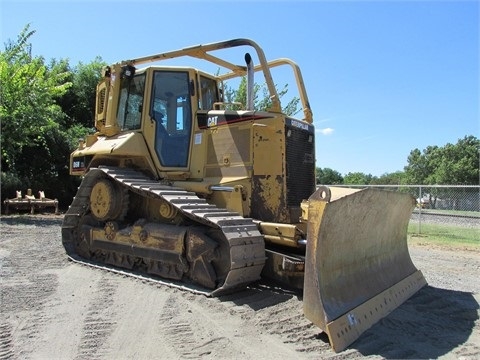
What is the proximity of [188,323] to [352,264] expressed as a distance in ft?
6.32

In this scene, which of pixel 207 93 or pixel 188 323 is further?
pixel 207 93

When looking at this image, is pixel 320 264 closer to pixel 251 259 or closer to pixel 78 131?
pixel 251 259

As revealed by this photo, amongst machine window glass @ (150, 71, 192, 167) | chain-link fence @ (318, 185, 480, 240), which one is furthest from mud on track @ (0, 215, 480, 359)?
chain-link fence @ (318, 185, 480, 240)

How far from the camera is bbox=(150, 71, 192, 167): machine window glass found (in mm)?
7336

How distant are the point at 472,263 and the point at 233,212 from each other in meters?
5.63

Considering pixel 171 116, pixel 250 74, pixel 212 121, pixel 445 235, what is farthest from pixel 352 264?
pixel 445 235

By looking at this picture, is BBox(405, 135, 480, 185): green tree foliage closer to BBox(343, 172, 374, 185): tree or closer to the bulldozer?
BBox(343, 172, 374, 185): tree

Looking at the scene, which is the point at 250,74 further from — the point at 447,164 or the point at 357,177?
the point at 357,177

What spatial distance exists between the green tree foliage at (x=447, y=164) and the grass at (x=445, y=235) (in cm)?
3427

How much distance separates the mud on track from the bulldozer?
22 cm

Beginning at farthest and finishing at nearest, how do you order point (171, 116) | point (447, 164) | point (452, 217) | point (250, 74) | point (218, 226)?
point (447, 164)
point (452, 217)
point (171, 116)
point (250, 74)
point (218, 226)

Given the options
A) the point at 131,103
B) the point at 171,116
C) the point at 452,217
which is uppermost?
the point at 131,103

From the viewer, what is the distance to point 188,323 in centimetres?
459

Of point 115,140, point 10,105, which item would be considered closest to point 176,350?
point 115,140
